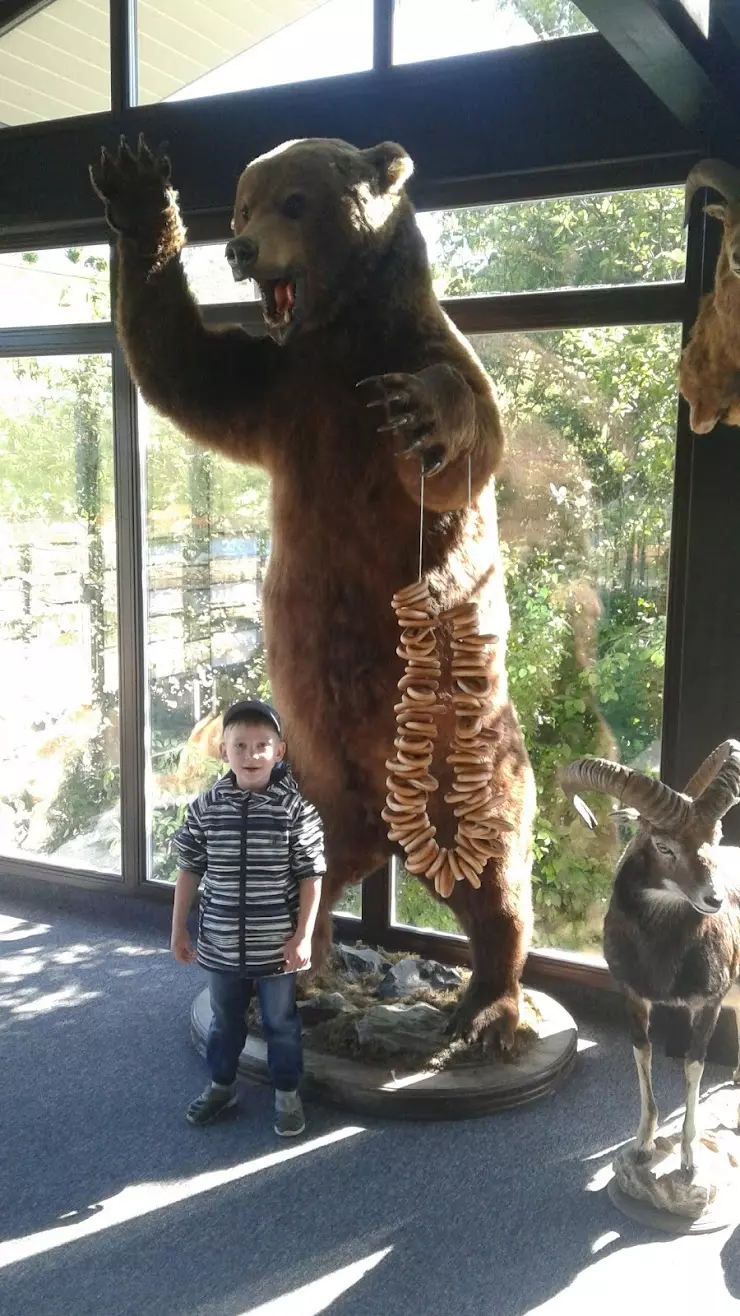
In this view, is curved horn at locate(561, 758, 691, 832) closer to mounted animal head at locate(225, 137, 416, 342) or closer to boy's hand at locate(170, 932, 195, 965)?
boy's hand at locate(170, 932, 195, 965)

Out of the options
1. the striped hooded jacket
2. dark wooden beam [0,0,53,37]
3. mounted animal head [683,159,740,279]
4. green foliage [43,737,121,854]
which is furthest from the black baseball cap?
dark wooden beam [0,0,53,37]

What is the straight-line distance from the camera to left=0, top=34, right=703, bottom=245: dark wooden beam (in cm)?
299

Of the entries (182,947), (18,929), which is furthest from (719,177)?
(18,929)

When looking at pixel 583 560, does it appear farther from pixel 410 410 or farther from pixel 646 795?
pixel 410 410

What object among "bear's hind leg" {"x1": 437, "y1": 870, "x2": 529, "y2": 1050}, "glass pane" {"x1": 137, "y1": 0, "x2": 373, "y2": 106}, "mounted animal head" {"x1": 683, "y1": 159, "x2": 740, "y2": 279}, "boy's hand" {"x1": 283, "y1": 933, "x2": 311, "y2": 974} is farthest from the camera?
"glass pane" {"x1": 137, "y1": 0, "x2": 373, "y2": 106}

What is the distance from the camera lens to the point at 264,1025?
2688 mm

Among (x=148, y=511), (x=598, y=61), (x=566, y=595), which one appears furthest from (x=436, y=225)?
(x=148, y=511)

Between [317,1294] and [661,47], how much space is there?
8.77ft

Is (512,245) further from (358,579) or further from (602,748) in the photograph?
(602,748)

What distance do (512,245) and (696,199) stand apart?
605 mm

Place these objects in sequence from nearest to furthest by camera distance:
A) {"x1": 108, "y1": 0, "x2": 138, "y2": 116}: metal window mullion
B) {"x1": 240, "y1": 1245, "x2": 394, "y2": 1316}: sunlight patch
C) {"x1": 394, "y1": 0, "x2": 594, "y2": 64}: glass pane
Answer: {"x1": 240, "y1": 1245, "x2": 394, "y2": 1316}: sunlight patch, {"x1": 394, "y1": 0, "x2": 594, "y2": 64}: glass pane, {"x1": 108, "y1": 0, "x2": 138, "y2": 116}: metal window mullion

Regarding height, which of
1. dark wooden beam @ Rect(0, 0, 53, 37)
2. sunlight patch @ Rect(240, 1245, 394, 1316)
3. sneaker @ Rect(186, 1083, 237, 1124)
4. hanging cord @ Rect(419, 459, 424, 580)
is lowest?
sunlight patch @ Rect(240, 1245, 394, 1316)

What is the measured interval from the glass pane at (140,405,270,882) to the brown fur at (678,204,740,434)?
1.70 meters

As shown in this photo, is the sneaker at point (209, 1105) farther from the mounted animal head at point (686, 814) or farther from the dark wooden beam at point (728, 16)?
the dark wooden beam at point (728, 16)
